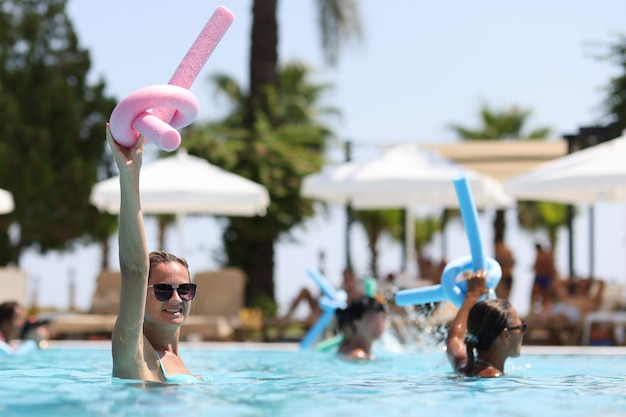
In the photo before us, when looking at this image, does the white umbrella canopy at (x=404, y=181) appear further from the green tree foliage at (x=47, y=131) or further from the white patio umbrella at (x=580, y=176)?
the green tree foliage at (x=47, y=131)

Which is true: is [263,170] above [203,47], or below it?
above

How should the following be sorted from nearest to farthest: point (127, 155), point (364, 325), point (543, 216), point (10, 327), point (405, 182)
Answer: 1. point (127, 155)
2. point (364, 325)
3. point (10, 327)
4. point (405, 182)
5. point (543, 216)

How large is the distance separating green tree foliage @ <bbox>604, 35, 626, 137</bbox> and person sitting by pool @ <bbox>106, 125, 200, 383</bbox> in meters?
15.2

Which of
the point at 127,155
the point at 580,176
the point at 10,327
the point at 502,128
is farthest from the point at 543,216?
the point at 127,155

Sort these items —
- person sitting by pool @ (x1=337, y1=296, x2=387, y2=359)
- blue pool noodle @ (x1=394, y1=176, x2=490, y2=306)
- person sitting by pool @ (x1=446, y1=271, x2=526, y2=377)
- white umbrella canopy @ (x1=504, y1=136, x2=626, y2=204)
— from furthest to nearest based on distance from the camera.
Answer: white umbrella canopy @ (x1=504, y1=136, x2=626, y2=204) → person sitting by pool @ (x1=337, y1=296, x2=387, y2=359) → blue pool noodle @ (x1=394, y1=176, x2=490, y2=306) → person sitting by pool @ (x1=446, y1=271, x2=526, y2=377)

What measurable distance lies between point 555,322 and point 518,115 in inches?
1105

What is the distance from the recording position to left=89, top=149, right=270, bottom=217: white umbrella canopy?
14406 millimetres

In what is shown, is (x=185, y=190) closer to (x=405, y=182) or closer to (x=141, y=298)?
(x=405, y=182)

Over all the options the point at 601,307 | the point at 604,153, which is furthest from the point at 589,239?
the point at 604,153

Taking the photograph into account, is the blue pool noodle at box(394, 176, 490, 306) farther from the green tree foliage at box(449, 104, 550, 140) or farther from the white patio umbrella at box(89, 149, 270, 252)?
the green tree foliage at box(449, 104, 550, 140)

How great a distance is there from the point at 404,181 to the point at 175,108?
10.3m

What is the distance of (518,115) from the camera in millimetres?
41062

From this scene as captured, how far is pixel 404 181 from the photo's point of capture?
554 inches

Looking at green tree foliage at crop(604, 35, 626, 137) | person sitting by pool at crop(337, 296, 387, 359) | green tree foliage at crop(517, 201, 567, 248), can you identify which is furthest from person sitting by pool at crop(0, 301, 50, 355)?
green tree foliage at crop(517, 201, 567, 248)
